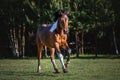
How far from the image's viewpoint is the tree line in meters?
37.9

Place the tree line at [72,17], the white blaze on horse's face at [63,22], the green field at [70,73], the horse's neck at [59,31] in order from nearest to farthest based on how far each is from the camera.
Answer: the green field at [70,73]
the white blaze on horse's face at [63,22]
the horse's neck at [59,31]
the tree line at [72,17]

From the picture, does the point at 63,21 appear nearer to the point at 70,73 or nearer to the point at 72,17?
the point at 70,73

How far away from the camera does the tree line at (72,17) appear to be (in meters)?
37.9

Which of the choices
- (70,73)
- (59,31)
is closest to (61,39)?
(59,31)

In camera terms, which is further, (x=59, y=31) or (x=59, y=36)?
(x=59, y=36)

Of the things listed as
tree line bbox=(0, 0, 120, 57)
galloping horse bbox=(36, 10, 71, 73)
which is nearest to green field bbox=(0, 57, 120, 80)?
galloping horse bbox=(36, 10, 71, 73)

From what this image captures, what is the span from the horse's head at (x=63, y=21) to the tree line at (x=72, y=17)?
2069cm

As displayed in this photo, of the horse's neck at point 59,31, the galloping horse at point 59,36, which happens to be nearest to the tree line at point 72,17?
the galloping horse at point 59,36

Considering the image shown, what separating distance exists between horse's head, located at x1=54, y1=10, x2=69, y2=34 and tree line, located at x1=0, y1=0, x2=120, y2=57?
20.7 m

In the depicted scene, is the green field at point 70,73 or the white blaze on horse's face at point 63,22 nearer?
the green field at point 70,73

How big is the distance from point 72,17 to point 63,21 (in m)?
22.3

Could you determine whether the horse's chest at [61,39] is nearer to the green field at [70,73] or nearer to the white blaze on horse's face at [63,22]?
the white blaze on horse's face at [63,22]

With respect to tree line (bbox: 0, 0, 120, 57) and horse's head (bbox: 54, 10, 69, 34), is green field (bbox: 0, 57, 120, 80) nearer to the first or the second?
horse's head (bbox: 54, 10, 69, 34)

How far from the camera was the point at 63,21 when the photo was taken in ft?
52.5
